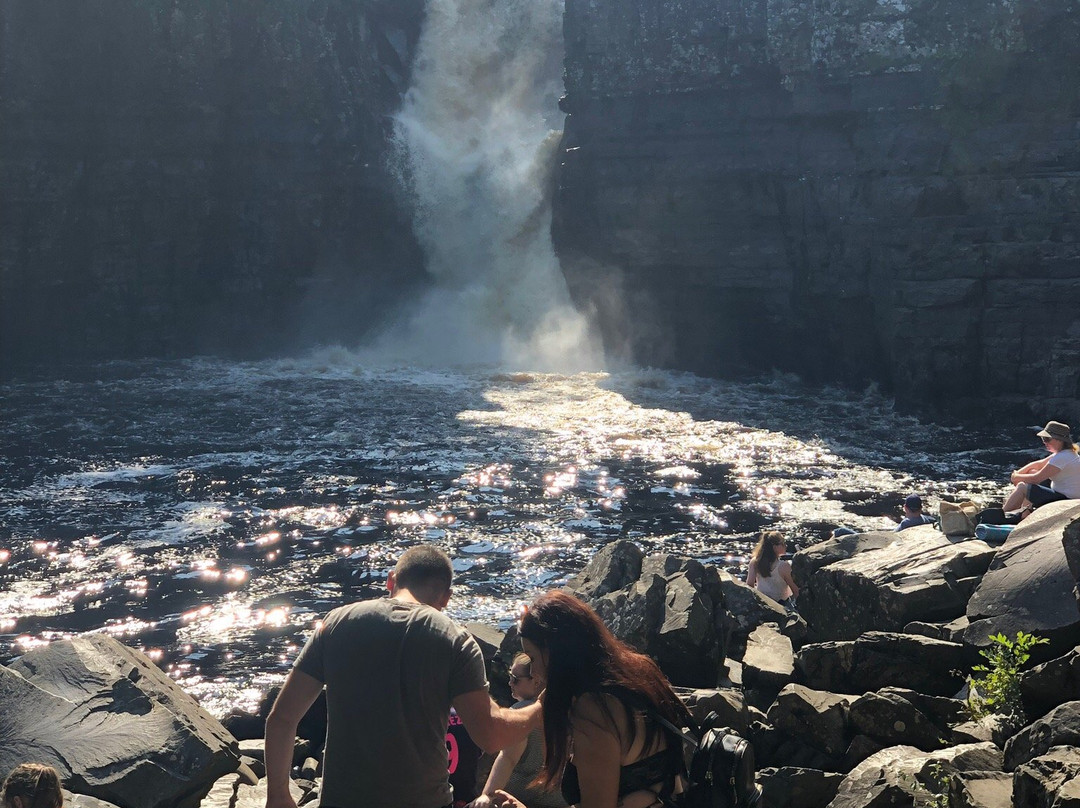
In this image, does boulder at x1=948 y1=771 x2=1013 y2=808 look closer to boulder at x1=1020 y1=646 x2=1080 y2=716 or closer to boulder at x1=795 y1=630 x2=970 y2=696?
boulder at x1=1020 y1=646 x2=1080 y2=716

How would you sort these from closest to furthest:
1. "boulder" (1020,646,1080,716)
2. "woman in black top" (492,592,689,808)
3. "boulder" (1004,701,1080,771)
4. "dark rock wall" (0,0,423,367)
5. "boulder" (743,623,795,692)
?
"woman in black top" (492,592,689,808) < "boulder" (1004,701,1080,771) < "boulder" (1020,646,1080,716) < "boulder" (743,623,795,692) < "dark rock wall" (0,0,423,367)

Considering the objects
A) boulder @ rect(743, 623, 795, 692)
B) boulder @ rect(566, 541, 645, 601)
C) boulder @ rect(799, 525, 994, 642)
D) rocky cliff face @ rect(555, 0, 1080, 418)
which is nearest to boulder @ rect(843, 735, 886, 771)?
boulder @ rect(743, 623, 795, 692)

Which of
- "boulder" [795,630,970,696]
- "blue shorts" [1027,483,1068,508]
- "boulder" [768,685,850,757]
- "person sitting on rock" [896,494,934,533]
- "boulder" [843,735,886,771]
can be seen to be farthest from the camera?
"person sitting on rock" [896,494,934,533]

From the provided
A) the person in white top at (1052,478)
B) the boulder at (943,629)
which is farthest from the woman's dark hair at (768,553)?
the boulder at (943,629)

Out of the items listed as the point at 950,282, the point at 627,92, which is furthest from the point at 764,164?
the point at 950,282

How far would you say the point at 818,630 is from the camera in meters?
11.4

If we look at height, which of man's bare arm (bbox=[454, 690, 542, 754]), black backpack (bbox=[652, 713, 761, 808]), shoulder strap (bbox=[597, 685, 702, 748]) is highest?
shoulder strap (bbox=[597, 685, 702, 748])

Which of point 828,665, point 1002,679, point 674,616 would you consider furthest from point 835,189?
point 1002,679

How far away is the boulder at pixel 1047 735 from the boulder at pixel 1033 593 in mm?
1692

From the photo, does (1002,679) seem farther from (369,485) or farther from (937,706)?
(369,485)

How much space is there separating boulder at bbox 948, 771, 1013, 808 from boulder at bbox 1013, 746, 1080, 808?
0.77 feet

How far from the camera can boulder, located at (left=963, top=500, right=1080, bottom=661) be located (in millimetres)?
8281

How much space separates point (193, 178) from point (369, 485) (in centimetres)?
2516

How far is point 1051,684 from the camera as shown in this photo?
730 centimetres
